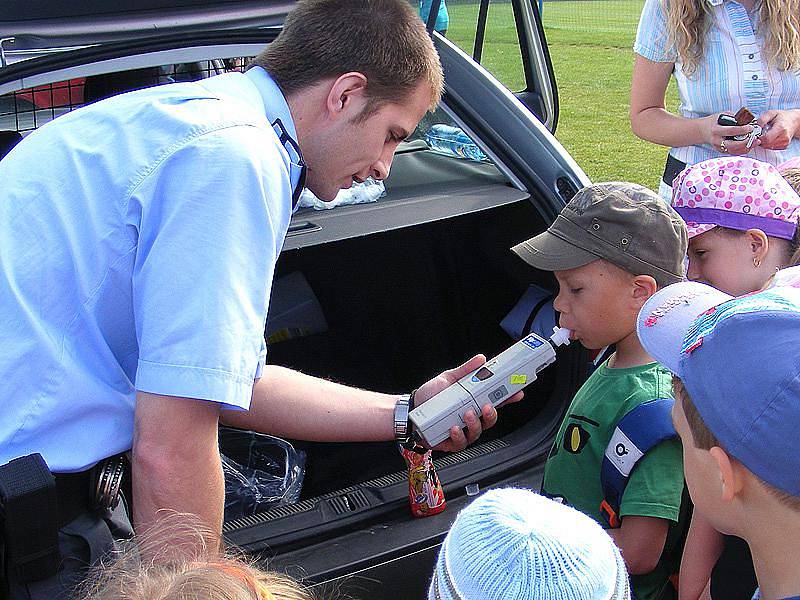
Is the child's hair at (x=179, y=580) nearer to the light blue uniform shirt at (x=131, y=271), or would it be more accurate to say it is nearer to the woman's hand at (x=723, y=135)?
the light blue uniform shirt at (x=131, y=271)

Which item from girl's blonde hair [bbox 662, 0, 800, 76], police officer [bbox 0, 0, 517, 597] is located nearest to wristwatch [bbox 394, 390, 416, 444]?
police officer [bbox 0, 0, 517, 597]

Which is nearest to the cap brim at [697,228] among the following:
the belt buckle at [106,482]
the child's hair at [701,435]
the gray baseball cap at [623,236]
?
the gray baseball cap at [623,236]

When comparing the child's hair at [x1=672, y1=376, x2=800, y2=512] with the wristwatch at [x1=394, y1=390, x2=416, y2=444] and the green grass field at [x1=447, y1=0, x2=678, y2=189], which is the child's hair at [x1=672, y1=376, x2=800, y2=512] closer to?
the wristwatch at [x1=394, y1=390, x2=416, y2=444]

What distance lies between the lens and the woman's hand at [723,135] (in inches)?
93.9

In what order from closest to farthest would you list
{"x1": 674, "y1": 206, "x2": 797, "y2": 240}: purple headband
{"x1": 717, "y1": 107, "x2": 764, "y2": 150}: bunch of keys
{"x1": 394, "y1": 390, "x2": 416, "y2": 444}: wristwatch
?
{"x1": 394, "y1": 390, "x2": 416, "y2": 444}: wristwatch < {"x1": 674, "y1": 206, "x2": 797, "y2": 240}: purple headband < {"x1": 717, "y1": 107, "x2": 764, "y2": 150}: bunch of keys

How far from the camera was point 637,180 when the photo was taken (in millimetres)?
7652

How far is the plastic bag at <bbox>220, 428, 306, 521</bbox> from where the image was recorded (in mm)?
2178

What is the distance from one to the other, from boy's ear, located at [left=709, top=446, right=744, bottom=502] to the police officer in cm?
65

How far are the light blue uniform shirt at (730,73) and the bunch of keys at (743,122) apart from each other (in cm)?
8

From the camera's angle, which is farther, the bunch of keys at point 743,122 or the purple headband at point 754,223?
the bunch of keys at point 743,122

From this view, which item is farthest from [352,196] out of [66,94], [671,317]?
[671,317]

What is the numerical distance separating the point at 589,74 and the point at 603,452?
13467mm

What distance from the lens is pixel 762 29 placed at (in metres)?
2.44

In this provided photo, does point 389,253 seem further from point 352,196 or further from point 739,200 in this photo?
point 739,200
